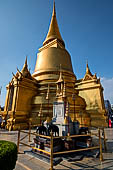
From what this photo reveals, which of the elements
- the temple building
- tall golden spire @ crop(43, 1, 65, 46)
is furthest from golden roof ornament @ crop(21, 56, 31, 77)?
tall golden spire @ crop(43, 1, 65, 46)

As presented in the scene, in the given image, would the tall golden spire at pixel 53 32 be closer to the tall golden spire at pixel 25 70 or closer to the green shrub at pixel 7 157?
the tall golden spire at pixel 25 70

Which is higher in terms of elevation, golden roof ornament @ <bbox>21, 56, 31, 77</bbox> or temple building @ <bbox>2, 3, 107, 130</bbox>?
golden roof ornament @ <bbox>21, 56, 31, 77</bbox>

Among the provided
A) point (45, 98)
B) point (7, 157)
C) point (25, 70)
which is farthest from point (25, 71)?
point (7, 157)

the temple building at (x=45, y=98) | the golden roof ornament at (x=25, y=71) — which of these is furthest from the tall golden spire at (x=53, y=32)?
the golden roof ornament at (x=25, y=71)

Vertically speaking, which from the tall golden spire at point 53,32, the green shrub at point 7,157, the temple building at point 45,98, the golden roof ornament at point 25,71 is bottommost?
the green shrub at point 7,157

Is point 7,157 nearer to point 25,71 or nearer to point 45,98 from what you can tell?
point 45,98

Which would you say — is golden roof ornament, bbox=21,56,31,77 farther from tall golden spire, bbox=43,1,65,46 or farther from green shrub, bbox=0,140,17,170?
green shrub, bbox=0,140,17,170

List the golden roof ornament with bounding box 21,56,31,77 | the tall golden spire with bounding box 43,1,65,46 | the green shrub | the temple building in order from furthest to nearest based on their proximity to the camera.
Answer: the tall golden spire with bounding box 43,1,65,46 → the golden roof ornament with bounding box 21,56,31,77 → the temple building → the green shrub

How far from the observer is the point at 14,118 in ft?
36.9

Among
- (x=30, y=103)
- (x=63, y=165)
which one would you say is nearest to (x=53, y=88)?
(x=30, y=103)

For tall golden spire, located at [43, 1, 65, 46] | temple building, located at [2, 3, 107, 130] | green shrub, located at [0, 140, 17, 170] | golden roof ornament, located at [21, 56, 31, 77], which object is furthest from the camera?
tall golden spire, located at [43, 1, 65, 46]

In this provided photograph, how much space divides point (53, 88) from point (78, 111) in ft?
14.9

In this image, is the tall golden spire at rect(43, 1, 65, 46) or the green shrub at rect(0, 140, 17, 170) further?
the tall golden spire at rect(43, 1, 65, 46)

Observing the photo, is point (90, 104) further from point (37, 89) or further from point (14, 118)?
point (14, 118)
